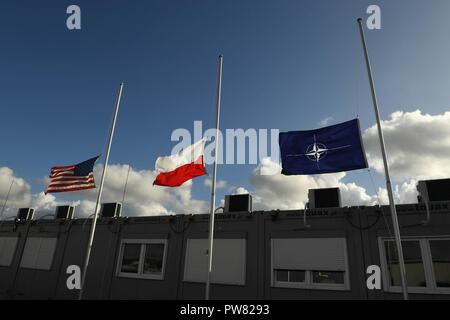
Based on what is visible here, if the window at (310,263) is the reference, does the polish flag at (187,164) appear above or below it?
above

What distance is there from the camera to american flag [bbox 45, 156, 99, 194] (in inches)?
609

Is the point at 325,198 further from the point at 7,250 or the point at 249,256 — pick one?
the point at 7,250

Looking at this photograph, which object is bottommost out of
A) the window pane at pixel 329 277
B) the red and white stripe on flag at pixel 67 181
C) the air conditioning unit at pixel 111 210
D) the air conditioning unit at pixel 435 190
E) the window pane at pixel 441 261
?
the window pane at pixel 329 277

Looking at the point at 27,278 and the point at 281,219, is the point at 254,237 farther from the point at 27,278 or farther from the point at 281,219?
the point at 27,278

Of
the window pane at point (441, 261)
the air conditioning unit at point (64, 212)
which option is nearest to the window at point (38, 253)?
the air conditioning unit at point (64, 212)

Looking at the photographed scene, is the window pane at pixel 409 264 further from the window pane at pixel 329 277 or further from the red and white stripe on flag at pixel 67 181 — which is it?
the red and white stripe on flag at pixel 67 181

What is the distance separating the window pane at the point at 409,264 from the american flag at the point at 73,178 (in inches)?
518

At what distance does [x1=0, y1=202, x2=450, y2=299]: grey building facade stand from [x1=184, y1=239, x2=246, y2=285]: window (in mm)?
41

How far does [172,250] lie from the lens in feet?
48.8

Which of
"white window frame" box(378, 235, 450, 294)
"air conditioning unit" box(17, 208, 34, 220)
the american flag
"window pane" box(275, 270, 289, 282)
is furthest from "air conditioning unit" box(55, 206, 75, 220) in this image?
"white window frame" box(378, 235, 450, 294)

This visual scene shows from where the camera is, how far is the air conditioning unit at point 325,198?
42.0 feet

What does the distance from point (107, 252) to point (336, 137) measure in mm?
12498

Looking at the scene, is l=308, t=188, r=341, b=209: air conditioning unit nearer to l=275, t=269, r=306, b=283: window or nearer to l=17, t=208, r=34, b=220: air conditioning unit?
l=275, t=269, r=306, b=283: window
